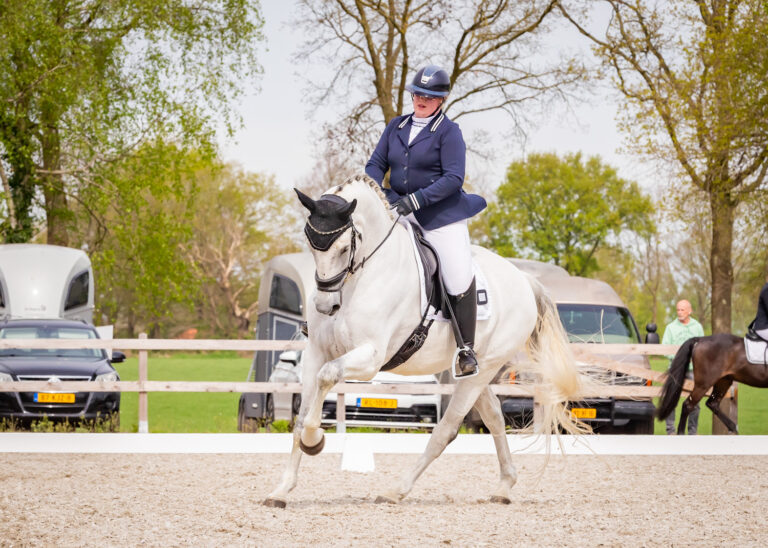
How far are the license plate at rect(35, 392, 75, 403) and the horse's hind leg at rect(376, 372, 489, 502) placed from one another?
25.1 feet

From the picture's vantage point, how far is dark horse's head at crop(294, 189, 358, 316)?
5414 mm

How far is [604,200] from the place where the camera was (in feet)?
182

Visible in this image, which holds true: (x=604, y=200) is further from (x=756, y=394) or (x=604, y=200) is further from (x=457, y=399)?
(x=457, y=399)

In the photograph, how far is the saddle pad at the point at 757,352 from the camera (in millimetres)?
12297

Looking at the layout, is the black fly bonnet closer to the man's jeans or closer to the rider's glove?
the rider's glove

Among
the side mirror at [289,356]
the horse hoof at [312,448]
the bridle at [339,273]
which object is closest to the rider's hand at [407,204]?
the bridle at [339,273]

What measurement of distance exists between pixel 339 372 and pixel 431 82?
196 cm

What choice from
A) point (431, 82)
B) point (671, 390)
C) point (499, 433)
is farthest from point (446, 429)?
point (671, 390)

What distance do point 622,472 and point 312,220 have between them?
16.3 feet

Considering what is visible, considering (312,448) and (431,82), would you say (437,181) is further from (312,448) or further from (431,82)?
(312,448)

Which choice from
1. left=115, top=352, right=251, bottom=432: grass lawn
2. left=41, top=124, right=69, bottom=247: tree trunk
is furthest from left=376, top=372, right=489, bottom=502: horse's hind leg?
left=41, top=124, right=69, bottom=247: tree trunk

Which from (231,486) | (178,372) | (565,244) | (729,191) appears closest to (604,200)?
(565,244)

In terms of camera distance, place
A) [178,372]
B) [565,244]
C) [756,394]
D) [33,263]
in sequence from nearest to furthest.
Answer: [33,263] → [756,394] → [178,372] → [565,244]

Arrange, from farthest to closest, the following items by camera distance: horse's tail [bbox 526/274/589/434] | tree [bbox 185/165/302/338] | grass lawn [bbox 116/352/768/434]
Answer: tree [bbox 185/165/302/338] → grass lawn [bbox 116/352/768/434] → horse's tail [bbox 526/274/589/434]
